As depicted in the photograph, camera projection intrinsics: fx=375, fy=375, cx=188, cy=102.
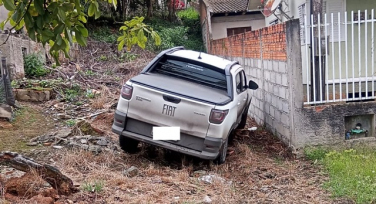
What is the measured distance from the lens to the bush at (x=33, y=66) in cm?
1164

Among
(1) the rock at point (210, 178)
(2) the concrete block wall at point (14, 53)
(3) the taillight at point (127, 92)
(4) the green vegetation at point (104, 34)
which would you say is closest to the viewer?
(1) the rock at point (210, 178)

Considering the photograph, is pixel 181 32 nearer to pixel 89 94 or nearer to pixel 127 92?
pixel 89 94

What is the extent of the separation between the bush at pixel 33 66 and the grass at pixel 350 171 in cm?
882

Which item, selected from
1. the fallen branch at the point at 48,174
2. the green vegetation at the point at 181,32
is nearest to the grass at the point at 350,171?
the fallen branch at the point at 48,174

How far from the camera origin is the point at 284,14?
39.9 feet

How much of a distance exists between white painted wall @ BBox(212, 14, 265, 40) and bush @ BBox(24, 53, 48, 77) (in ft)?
43.1

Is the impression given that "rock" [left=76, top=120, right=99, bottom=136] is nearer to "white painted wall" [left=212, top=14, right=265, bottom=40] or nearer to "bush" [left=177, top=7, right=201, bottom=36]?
"white painted wall" [left=212, top=14, right=265, bottom=40]

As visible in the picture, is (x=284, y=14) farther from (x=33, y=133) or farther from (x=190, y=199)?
(x=190, y=199)

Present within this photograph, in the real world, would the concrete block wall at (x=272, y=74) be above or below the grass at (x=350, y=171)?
above

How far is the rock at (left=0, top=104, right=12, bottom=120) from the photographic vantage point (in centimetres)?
765

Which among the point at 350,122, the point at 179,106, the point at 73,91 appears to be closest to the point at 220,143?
the point at 179,106

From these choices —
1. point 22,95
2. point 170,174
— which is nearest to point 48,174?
point 170,174

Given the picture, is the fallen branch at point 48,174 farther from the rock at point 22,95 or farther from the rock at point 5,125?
the rock at point 22,95

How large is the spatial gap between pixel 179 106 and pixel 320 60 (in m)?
2.63
